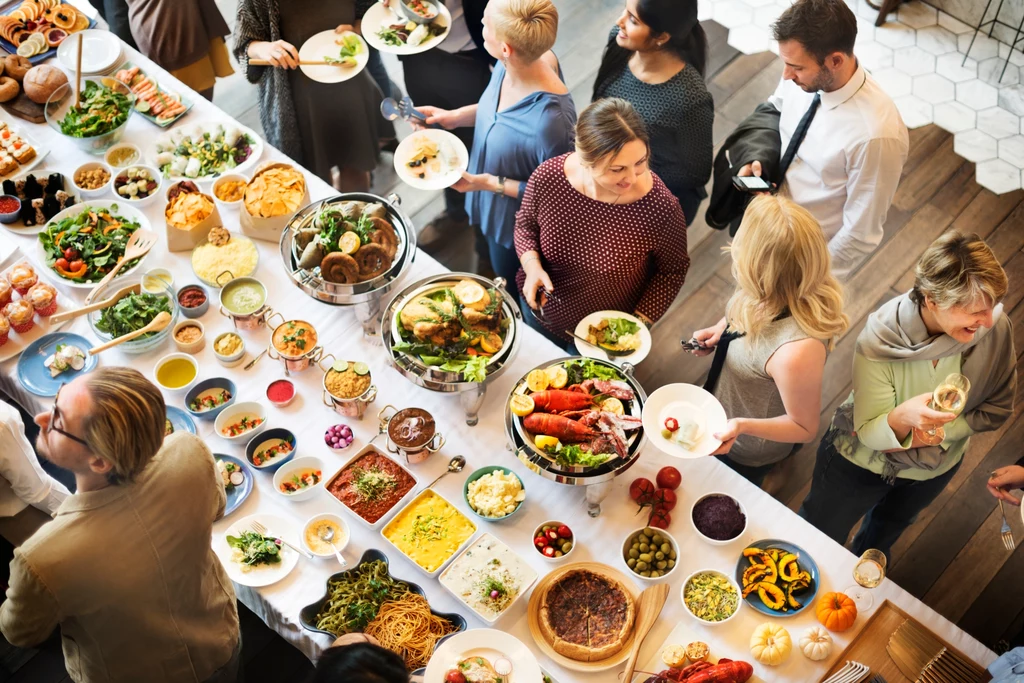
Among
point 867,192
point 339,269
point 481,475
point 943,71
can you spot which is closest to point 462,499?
point 481,475

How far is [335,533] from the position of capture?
2957 mm

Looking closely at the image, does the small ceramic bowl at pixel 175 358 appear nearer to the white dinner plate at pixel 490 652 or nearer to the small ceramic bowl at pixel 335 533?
the small ceramic bowl at pixel 335 533

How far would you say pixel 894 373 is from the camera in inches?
115

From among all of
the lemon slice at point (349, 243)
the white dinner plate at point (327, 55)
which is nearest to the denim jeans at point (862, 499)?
the lemon slice at point (349, 243)

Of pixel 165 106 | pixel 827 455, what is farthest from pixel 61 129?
pixel 827 455

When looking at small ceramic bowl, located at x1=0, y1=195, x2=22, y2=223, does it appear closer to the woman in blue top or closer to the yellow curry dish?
the woman in blue top

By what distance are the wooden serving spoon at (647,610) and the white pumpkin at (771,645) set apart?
309 mm

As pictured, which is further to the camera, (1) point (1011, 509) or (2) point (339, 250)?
(1) point (1011, 509)

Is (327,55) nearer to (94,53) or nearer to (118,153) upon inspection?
(118,153)

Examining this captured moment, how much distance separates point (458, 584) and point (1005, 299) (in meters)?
3.78

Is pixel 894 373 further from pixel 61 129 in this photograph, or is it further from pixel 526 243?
pixel 61 129

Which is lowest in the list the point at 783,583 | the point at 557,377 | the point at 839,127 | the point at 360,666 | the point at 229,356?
the point at 229,356

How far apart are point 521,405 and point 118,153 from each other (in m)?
2.31

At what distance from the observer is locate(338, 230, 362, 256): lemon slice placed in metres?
3.35
